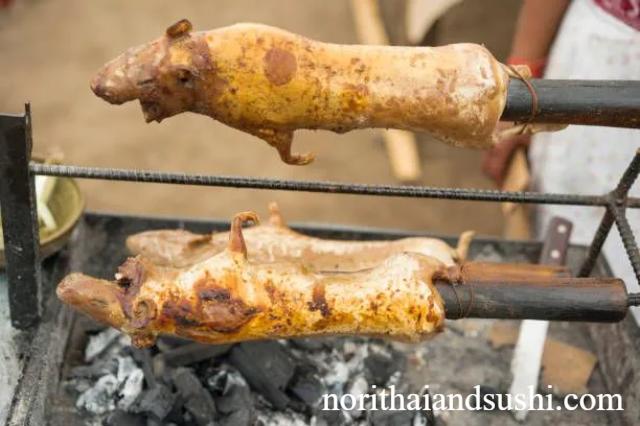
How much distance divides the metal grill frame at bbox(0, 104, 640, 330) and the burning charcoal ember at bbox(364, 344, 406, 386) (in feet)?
1.99

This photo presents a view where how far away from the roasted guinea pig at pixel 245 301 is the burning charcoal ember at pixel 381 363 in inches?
22.3

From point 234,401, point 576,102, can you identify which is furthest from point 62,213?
point 576,102

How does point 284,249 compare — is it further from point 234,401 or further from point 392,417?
point 392,417

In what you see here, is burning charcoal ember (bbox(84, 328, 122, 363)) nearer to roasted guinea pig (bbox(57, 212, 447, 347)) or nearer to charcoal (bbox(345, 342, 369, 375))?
roasted guinea pig (bbox(57, 212, 447, 347))

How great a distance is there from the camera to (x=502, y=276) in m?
1.76

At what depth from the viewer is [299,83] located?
4.80 ft

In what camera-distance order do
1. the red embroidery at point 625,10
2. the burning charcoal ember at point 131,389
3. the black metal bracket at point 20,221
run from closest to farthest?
the black metal bracket at point 20,221
the burning charcoal ember at point 131,389
the red embroidery at point 625,10

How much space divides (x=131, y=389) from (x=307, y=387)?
1.65 ft

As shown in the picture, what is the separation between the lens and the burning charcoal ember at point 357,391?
6.90 ft

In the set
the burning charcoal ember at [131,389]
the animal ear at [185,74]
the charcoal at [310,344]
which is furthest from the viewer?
the charcoal at [310,344]

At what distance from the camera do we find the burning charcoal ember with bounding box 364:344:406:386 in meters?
2.21

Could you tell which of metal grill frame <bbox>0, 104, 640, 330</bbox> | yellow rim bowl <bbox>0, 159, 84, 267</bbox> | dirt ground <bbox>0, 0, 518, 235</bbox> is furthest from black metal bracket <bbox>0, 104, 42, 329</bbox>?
dirt ground <bbox>0, 0, 518, 235</bbox>

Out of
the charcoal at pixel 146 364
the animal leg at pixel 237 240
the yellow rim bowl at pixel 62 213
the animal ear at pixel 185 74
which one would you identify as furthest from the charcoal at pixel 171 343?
the animal ear at pixel 185 74

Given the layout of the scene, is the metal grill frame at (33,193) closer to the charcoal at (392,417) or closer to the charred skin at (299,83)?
the charred skin at (299,83)
